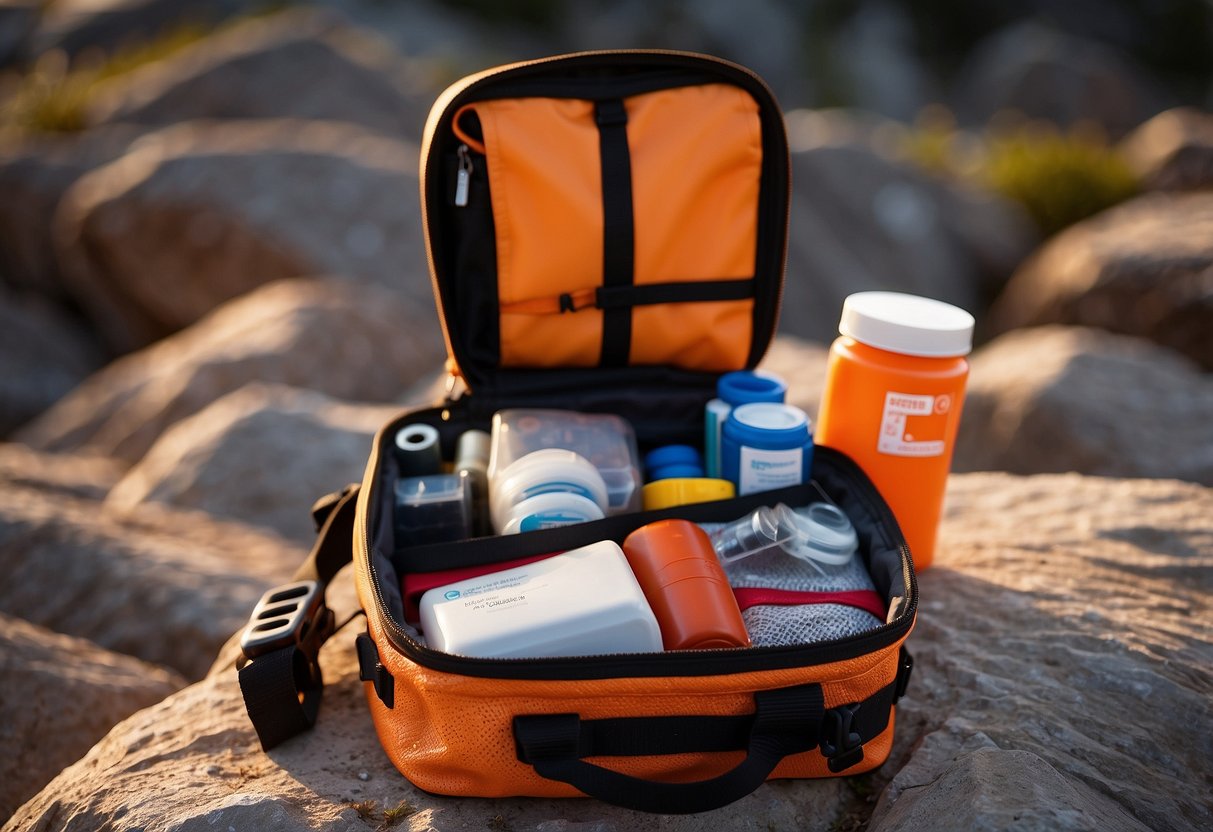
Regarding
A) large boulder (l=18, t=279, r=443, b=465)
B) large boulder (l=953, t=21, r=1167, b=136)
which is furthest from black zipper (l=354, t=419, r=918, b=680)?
large boulder (l=953, t=21, r=1167, b=136)

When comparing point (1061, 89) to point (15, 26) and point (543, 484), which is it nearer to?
point (543, 484)

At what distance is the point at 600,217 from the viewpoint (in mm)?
2301

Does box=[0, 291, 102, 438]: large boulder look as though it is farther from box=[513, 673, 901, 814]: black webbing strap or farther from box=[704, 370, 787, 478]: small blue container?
box=[513, 673, 901, 814]: black webbing strap

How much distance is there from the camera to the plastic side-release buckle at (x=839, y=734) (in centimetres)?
154

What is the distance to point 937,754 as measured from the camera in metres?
1.71

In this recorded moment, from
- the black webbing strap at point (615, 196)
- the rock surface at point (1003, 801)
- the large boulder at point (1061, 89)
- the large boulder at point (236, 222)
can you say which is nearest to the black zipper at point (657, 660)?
the rock surface at point (1003, 801)

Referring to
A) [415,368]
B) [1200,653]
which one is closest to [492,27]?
[415,368]

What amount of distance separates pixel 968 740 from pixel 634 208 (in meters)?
1.45

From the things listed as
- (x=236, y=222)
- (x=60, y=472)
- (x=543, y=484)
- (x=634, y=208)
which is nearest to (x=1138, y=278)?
(x=634, y=208)

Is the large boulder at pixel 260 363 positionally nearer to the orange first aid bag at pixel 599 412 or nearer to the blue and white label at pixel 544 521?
the orange first aid bag at pixel 599 412

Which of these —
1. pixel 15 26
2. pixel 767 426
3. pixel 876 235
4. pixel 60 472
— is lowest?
pixel 60 472

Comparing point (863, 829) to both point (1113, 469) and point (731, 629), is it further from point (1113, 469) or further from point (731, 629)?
point (1113, 469)

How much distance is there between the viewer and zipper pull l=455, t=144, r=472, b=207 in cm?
223

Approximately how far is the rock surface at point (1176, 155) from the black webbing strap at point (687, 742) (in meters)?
8.22
